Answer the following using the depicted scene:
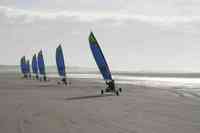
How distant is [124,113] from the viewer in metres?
18.4

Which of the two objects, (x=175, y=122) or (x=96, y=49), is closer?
(x=175, y=122)

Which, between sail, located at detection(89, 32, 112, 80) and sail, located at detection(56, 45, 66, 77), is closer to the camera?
sail, located at detection(89, 32, 112, 80)

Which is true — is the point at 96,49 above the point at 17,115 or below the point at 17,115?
above

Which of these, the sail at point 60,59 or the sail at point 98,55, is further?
the sail at point 60,59

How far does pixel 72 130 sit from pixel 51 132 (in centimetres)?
72

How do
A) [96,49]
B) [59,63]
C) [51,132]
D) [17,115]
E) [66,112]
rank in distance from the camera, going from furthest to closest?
1. [59,63]
2. [96,49]
3. [66,112]
4. [17,115]
5. [51,132]

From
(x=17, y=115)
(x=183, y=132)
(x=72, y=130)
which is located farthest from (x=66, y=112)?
(x=183, y=132)

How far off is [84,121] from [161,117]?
3.45 meters

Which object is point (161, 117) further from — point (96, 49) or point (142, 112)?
point (96, 49)

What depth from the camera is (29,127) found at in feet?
44.1

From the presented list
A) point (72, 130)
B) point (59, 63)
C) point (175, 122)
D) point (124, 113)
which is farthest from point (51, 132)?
point (59, 63)

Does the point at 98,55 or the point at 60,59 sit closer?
the point at 98,55

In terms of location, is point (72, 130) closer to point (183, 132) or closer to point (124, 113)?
point (183, 132)

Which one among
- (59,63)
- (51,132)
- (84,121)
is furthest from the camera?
(59,63)
